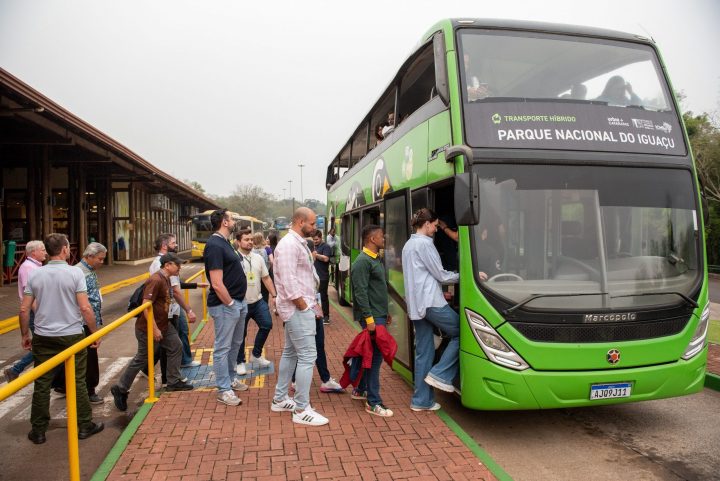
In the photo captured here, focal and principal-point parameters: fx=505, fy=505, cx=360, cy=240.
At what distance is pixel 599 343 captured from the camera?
412cm

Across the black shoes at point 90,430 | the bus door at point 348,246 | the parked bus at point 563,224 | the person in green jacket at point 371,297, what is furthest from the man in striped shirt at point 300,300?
the bus door at point 348,246

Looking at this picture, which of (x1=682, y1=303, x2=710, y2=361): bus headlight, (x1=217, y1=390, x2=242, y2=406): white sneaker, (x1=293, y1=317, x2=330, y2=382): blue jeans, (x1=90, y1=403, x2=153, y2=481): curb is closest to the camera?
(x1=90, y1=403, x2=153, y2=481): curb

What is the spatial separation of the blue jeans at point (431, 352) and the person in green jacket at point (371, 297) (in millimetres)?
351

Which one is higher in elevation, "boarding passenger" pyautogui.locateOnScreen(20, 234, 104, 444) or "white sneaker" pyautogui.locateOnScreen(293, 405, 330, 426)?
A: "boarding passenger" pyautogui.locateOnScreen(20, 234, 104, 444)

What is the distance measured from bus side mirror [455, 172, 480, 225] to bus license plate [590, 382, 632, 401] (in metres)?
1.68

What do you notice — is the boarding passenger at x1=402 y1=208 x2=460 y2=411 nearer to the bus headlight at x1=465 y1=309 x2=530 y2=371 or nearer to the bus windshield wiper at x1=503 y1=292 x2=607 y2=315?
the bus headlight at x1=465 y1=309 x2=530 y2=371

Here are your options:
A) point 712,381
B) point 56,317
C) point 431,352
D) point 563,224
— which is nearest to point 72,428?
point 56,317

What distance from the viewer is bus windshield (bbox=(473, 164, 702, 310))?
421cm

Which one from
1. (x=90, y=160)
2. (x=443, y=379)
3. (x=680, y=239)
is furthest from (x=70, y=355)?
(x=90, y=160)

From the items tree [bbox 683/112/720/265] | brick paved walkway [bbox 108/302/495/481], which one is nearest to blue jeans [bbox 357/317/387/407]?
brick paved walkway [bbox 108/302/495/481]

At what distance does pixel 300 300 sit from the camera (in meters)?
4.43

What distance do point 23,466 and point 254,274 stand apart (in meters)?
3.00

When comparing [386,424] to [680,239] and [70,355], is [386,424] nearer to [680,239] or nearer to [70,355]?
[70,355]

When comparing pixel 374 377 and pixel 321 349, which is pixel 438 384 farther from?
pixel 321 349
